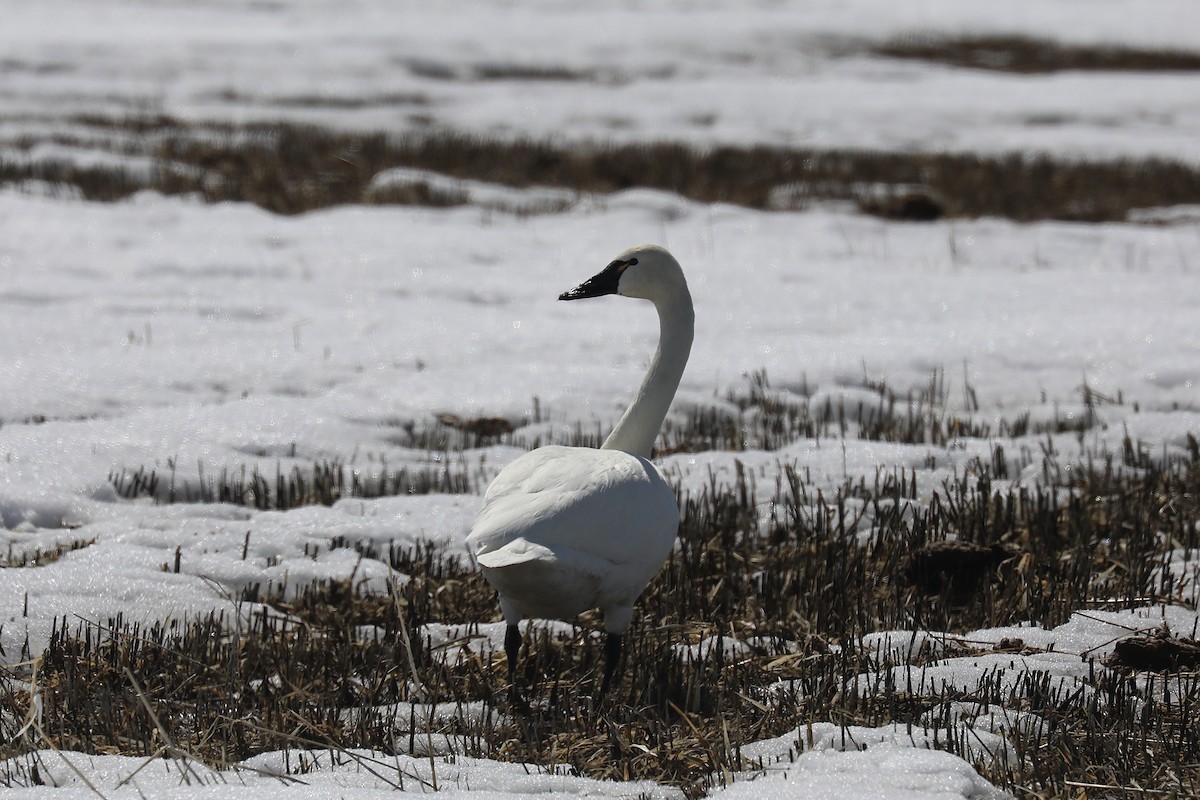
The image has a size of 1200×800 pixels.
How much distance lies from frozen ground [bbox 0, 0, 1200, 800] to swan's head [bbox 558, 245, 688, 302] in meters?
1.36

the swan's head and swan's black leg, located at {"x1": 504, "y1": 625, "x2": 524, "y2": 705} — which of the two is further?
the swan's head

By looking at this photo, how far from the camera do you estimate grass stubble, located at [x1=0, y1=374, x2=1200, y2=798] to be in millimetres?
3547

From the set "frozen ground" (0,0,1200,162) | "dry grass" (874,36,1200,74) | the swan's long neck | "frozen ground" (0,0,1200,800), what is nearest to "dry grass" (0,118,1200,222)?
"frozen ground" (0,0,1200,800)

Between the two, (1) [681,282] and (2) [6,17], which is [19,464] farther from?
(2) [6,17]

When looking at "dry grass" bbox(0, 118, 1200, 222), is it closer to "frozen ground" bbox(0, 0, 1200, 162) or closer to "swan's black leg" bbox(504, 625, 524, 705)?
"frozen ground" bbox(0, 0, 1200, 162)

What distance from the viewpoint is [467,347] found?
9.68m

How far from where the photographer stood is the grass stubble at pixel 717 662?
355cm

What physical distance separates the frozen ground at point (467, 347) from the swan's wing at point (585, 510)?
736mm

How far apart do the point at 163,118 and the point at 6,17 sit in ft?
55.2

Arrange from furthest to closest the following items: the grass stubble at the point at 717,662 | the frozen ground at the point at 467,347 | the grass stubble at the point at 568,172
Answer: the grass stubble at the point at 568,172 < the frozen ground at the point at 467,347 < the grass stubble at the point at 717,662

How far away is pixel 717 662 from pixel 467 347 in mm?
5676

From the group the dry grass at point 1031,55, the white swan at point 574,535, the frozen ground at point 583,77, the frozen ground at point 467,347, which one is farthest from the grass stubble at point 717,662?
the dry grass at point 1031,55

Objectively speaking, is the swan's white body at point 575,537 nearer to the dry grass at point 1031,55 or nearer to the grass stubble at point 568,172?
the grass stubble at point 568,172

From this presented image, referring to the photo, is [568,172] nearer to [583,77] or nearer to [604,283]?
[583,77]
